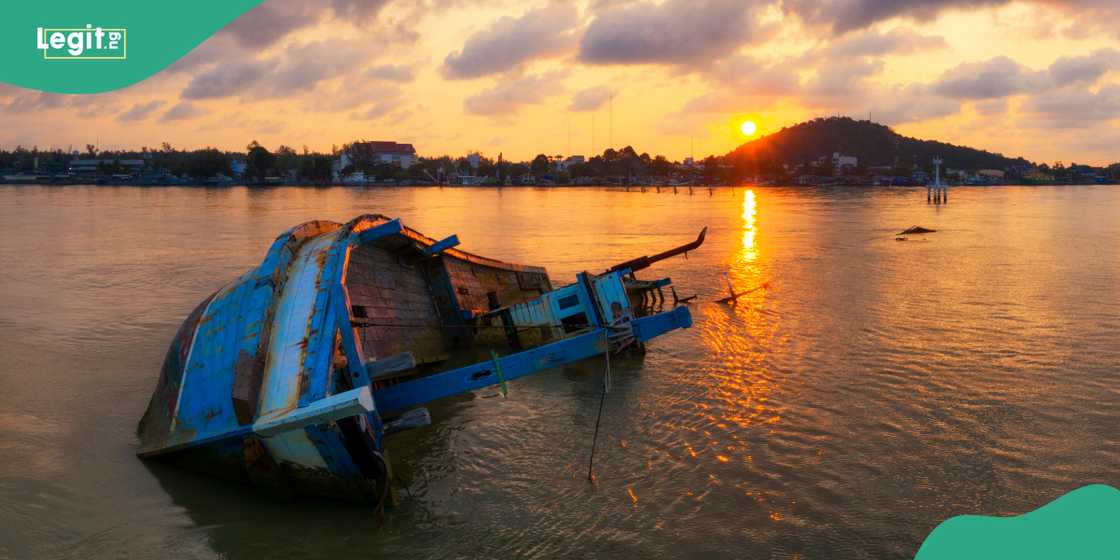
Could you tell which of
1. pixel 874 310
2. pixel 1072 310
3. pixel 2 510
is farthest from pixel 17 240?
pixel 1072 310

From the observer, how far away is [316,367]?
29.4ft

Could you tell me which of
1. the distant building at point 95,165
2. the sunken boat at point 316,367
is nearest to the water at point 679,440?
the sunken boat at point 316,367

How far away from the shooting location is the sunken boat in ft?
28.2

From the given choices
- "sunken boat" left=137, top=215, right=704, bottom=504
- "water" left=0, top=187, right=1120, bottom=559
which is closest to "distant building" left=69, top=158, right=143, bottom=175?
"water" left=0, top=187, right=1120, bottom=559

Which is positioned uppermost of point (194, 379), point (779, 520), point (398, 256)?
point (398, 256)

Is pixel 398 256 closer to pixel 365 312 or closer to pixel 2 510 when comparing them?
pixel 365 312

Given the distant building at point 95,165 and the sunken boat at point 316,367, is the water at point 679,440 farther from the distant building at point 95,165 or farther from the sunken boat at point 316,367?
the distant building at point 95,165

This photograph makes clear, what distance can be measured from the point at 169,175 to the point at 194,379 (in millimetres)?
187653

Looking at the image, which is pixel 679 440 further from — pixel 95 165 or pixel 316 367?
pixel 95 165

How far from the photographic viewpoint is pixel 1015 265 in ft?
109

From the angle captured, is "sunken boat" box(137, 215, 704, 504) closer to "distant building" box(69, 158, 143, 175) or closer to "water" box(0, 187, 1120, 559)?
"water" box(0, 187, 1120, 559)

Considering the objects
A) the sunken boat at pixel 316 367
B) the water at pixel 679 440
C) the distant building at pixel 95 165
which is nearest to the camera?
the sunken boat at pixel 316 367

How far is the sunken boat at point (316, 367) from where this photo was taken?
28.2ft

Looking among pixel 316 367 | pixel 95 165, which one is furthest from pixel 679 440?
pixel 95 165
